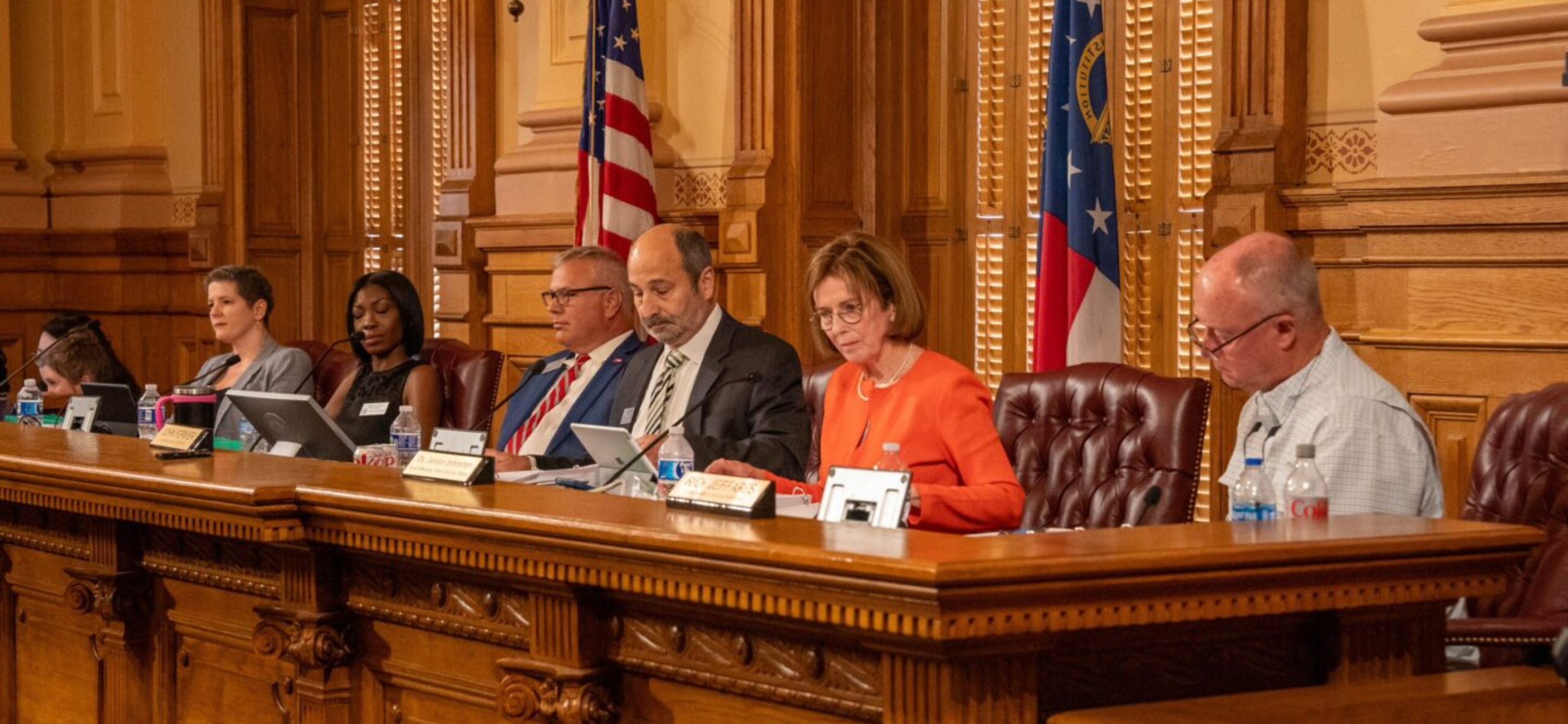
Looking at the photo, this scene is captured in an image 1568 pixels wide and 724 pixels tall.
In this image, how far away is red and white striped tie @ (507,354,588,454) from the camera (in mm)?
4855

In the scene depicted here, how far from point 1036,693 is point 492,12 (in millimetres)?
6355

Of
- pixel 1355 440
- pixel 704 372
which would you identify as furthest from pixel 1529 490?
pixel 704 372

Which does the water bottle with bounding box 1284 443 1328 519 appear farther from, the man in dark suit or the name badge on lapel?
the name badge on lapel

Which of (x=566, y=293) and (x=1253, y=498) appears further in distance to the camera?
(x=566, y=293)

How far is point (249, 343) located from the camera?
5977 mm

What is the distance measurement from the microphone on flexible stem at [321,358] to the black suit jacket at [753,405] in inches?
57.2

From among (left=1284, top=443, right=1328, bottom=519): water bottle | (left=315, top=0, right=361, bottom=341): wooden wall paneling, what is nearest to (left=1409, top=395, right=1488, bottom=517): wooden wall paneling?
(left=1284, top=443, right=1328, bottom=519): water bottle

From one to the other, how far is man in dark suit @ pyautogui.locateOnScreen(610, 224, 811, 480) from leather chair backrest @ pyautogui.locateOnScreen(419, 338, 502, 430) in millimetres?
787

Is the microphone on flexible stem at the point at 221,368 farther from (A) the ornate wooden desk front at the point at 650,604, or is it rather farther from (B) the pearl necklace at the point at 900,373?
(B) the pearl necklace at the point at 900,373

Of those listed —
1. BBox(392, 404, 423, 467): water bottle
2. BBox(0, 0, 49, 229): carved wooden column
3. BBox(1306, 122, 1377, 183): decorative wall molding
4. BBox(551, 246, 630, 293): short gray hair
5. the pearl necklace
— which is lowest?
BBox(392, 404, 423, 467): water bottle

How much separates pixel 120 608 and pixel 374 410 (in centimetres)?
152

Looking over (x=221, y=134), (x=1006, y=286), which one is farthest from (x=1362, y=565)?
(x=221, y=134)

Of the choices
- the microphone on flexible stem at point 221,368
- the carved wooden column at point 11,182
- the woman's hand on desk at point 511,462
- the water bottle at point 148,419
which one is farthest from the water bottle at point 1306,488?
the carved wooden column at point 11,182

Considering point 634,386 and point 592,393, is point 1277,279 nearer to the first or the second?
point 634,386
